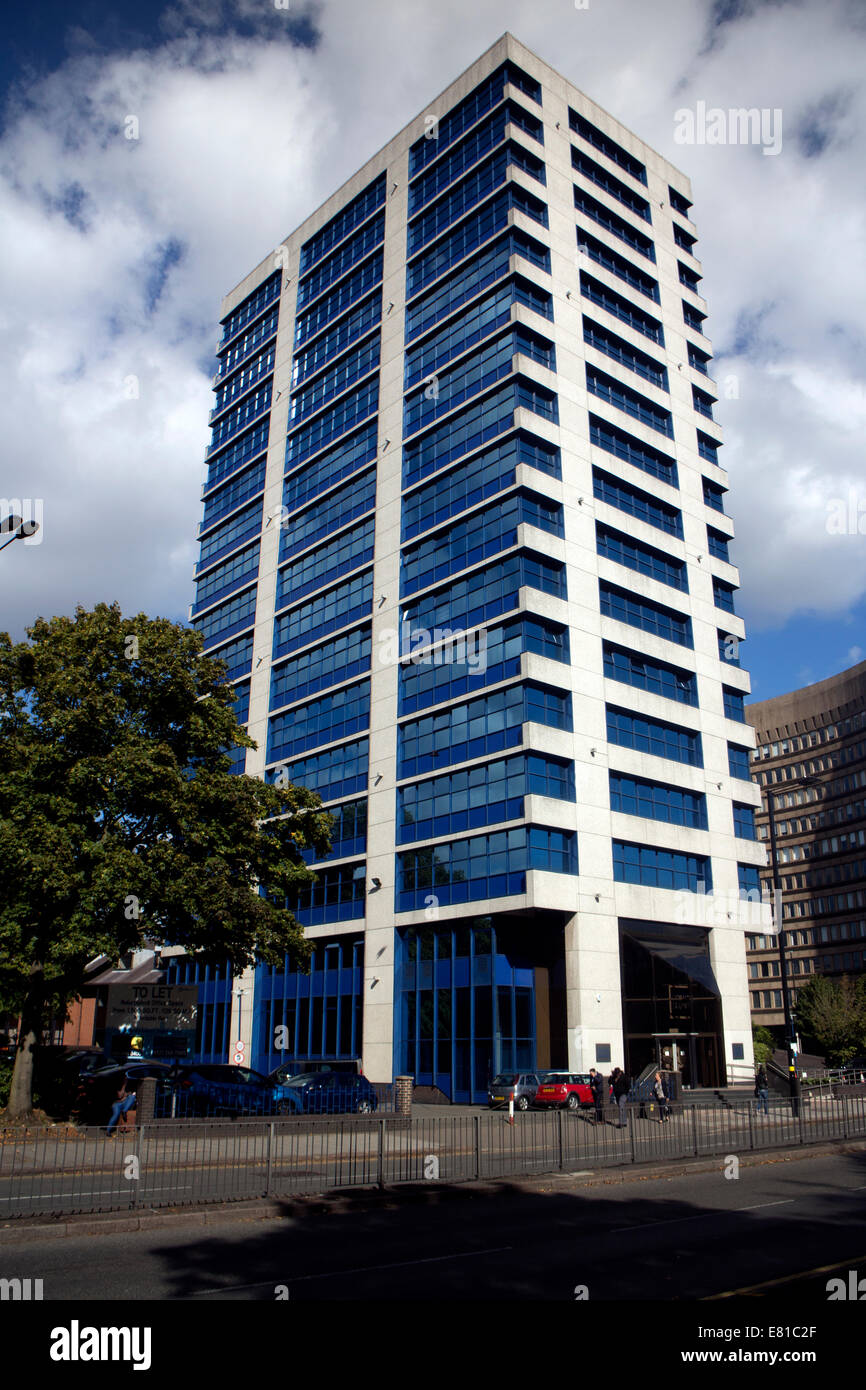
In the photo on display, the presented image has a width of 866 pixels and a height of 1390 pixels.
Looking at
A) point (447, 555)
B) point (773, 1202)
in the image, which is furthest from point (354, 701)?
point (773, 1202)

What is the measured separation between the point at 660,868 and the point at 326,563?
2345 centimetres

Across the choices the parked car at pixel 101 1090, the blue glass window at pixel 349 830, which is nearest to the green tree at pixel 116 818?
the parked car at pixel 101 1090

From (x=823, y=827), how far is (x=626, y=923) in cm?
6816

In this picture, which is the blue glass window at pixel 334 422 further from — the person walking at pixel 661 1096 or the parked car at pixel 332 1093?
the person walking at pixel 661 1096

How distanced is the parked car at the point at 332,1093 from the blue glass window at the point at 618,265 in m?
39.7

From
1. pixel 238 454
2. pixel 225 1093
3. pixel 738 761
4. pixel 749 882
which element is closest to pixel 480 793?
pixel 738 761

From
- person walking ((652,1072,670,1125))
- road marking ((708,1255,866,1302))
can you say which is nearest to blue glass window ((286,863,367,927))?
person walking ((652,1072,670,1125))

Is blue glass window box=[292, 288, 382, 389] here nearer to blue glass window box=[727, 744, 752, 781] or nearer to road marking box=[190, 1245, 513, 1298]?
blue glass window box=[727, 744, 752, 781]

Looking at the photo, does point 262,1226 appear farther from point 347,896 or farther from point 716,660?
point 716,660

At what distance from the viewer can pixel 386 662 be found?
151ft

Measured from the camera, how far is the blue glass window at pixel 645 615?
4391cm

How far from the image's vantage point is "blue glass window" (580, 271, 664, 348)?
1922 inches

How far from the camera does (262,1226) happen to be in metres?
12.9

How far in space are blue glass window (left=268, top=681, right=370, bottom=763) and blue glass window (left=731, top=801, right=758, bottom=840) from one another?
1796cm
